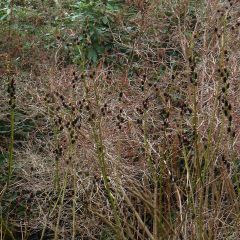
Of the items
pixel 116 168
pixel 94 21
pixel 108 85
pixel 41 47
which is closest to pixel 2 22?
pixel 41 47

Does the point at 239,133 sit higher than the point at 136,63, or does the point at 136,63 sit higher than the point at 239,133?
the point at 239,133

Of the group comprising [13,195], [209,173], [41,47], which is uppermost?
[209,173]

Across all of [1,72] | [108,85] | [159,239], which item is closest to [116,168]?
[159,239]

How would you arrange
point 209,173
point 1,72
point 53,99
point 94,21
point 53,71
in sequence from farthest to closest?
1. point 94,21
2. point 1,72
3. point 53,71
4. point 53,99
5. point 209,173

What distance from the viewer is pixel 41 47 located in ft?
23.2

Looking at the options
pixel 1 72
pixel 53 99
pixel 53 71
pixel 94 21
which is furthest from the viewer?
pixel 94 21

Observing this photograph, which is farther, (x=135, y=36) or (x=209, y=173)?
(x=135, y=36)

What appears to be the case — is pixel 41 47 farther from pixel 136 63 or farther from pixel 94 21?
pixel 136 63

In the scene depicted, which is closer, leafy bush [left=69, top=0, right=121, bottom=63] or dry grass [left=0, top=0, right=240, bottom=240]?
dry grass [left=0, top=0, right=240, bottom=240]

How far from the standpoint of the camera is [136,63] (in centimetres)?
609

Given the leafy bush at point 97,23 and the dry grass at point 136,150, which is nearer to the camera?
the dry grass at point 136,150

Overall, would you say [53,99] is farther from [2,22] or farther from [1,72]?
[2,22]

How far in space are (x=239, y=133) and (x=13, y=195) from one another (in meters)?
2.31

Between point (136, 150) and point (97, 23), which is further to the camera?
point (97, 23)
